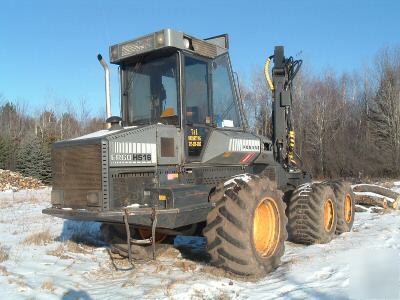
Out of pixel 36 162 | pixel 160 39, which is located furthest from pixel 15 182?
pixel 160 39

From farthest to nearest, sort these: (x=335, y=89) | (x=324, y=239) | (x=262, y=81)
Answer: (x=335, y=89) → (x=262, y=81) → (x=324, y=239)

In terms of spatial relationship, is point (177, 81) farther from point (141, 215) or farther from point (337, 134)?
point (337, 134)

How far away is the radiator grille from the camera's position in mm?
5512

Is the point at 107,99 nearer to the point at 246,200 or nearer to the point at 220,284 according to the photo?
the point at 246,200

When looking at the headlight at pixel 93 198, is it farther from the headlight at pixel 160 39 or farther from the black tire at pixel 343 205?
the black tire at pixel 343 205

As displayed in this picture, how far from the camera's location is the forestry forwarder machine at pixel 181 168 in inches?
221

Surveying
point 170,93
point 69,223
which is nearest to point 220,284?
point 170,93

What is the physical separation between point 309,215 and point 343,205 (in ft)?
5.12

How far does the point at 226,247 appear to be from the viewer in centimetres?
562

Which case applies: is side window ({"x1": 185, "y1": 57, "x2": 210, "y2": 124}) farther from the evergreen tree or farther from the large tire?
the evergreen tree

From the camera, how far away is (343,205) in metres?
9.26

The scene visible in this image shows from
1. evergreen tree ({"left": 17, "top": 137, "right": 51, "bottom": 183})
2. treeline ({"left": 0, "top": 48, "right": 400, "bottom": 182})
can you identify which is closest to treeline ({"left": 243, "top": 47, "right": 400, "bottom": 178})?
treeline ({"left": 0, "top": 48, "right": 400, "bottom": 182})

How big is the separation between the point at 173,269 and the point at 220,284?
1.12 metres

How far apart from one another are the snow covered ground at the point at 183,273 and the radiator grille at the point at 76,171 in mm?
1106
